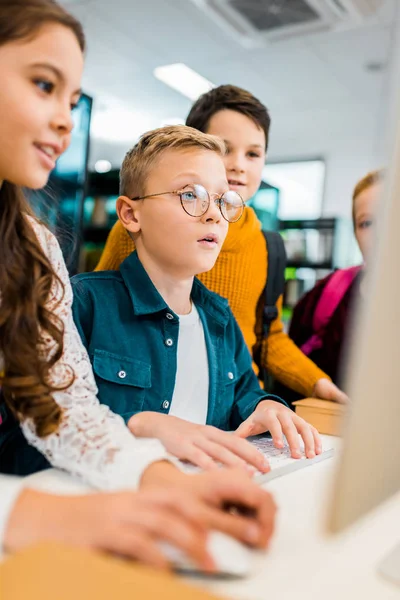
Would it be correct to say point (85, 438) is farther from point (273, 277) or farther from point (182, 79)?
point (182, 79)

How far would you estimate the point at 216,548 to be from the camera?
1.06ft

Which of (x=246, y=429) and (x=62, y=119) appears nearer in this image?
(x=62, y=119)

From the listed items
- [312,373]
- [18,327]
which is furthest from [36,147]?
[312,373]

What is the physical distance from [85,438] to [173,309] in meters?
0.34

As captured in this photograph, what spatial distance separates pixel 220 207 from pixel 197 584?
23.0 inches

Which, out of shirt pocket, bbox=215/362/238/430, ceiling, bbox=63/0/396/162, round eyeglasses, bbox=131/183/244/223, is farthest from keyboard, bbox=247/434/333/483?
ceiling, bbox=63/0/396/162

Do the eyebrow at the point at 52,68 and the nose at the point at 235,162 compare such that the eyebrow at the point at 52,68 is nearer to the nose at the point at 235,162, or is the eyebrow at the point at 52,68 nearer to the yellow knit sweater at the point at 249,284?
the yellow knit sweater at the point at 249,284

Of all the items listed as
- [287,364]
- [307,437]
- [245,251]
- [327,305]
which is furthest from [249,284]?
[307,437]

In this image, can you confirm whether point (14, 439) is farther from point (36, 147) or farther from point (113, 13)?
point (113, 13)

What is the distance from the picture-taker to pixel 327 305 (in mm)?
1363

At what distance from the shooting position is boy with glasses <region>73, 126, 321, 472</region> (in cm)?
73

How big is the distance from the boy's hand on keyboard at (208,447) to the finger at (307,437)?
102mm

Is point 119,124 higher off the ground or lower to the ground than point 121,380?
higher

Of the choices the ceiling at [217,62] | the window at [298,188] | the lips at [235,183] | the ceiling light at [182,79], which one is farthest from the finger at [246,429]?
the window at [298,188]
